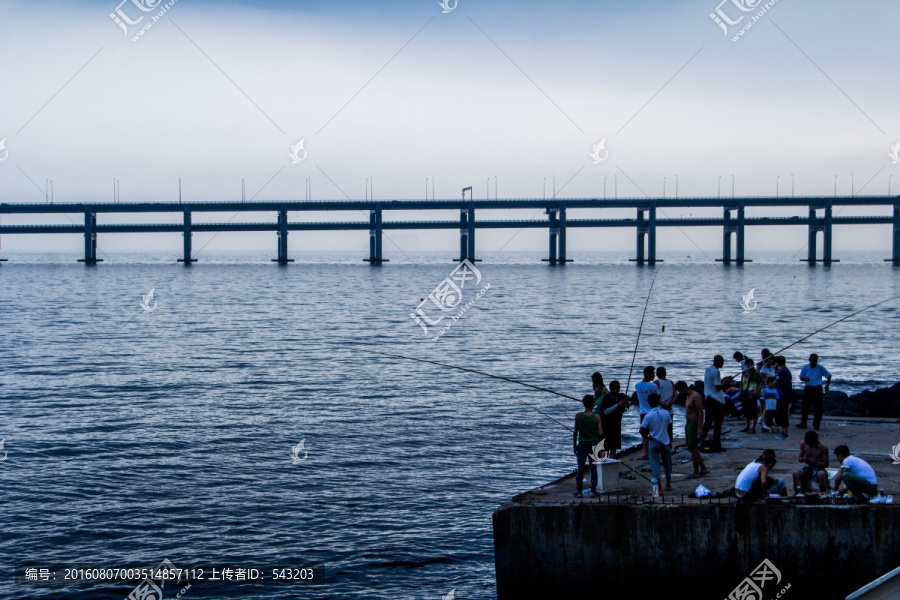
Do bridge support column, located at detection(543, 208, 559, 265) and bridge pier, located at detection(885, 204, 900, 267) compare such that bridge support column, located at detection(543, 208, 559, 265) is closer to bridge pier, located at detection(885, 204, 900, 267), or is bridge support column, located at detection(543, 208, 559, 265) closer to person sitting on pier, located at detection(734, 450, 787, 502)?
bridge pier, located at detection(885, 204, 900, 267)

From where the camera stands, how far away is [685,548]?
11180 millimetres

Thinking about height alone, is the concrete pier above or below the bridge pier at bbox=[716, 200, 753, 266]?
below

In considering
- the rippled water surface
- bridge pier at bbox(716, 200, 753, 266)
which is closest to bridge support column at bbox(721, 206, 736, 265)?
bridge pier at bbox(716, 200, 753, 266)

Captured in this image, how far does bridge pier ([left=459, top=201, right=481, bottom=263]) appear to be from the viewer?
519ft

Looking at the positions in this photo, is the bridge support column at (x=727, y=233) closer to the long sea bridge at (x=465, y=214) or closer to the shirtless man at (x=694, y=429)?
the long sea bridge at (x=465, y=214)

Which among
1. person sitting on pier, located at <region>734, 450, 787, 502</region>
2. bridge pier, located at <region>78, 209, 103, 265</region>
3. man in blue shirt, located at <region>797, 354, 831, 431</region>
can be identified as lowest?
person sitting on pier, located at <region>734, 450, 787, 502</region>

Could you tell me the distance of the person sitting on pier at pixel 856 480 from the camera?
11.2 meters

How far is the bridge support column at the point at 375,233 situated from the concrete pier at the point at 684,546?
5753 inches

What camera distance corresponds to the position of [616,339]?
48.3 meters

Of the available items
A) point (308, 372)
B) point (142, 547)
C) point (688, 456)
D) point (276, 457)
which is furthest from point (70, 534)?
point (308, 372)

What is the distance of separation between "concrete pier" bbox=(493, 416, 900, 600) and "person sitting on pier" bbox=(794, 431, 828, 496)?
0.67 m

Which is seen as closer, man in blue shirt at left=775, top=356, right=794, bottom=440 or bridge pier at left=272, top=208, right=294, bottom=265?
man in blue shirt at left=775, top=356, right=794, bottom=440

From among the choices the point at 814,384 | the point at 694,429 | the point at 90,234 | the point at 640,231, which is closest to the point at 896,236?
the point at 640,231

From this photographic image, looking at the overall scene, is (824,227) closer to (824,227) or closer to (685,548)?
(824,227)
